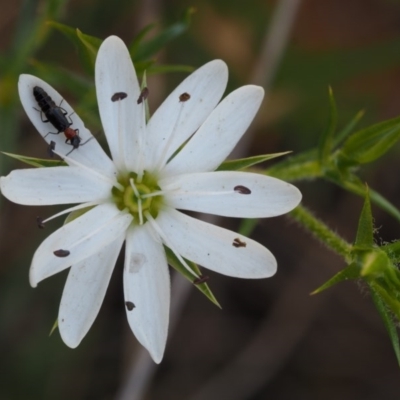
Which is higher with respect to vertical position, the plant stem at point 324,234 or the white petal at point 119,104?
the white petal at point 119,104

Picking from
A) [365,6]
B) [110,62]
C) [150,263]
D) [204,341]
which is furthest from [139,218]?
[365,6]

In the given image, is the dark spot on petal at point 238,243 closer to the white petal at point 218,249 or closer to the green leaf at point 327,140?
the white petal at point 218,249

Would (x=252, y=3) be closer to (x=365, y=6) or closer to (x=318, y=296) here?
(x=365, y=6)

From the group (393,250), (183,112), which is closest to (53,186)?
(183,112)

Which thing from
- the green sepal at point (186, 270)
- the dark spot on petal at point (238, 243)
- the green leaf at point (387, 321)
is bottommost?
the green sepal at point (186, 270)

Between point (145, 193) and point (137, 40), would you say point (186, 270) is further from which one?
point (137, 40)

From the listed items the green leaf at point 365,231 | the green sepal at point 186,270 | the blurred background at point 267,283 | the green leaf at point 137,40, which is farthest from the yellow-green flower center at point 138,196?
the blurred background at point 267,283
